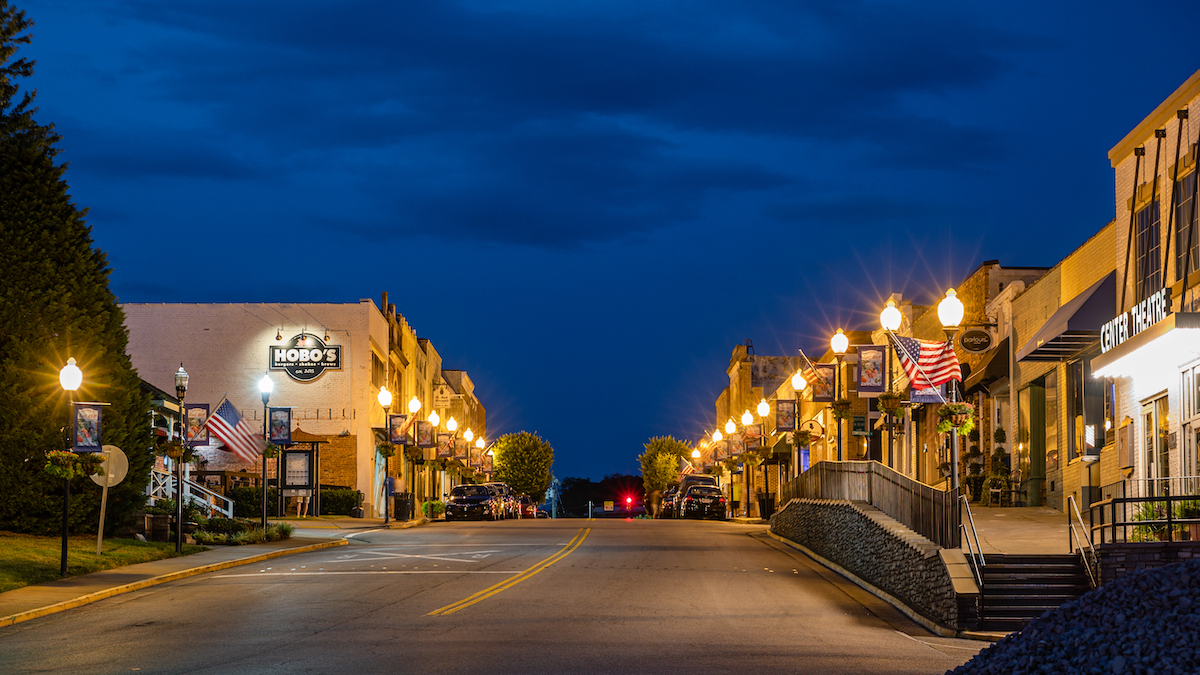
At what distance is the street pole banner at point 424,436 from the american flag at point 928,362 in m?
35.7

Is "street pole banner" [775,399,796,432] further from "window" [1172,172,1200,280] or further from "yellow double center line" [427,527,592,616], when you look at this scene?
"window" [1172,172,1200,280]

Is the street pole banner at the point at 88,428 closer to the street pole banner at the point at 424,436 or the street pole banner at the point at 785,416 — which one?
the street pole banner at the point at 424,436

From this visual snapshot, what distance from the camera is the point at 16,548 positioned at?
25688 millimetres

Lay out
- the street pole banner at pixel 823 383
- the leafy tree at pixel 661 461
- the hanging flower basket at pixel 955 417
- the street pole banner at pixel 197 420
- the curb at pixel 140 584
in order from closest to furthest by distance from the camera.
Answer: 1. the curb at pixel 140 584
2. the hanging flower basket at pixel 955 417
3. the street pole banner at pixel 823 383
4. the street pole banner at pixel 197 420
5. the leafy tree at pixel 661 461

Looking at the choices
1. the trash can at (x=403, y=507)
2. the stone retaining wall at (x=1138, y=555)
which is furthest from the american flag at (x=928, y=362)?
the trash can at (x=403, y=507)

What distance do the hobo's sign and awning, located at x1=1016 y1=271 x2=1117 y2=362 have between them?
3911 cm

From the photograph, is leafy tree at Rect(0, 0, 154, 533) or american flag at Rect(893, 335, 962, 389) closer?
american flag at Rect(893, 335, 962, 389)

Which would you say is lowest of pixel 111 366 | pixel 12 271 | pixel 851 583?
pixel 851 583

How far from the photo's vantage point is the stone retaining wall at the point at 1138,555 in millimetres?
17531

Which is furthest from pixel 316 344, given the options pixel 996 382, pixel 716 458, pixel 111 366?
pixel 996 382

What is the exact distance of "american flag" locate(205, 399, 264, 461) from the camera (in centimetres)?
3978

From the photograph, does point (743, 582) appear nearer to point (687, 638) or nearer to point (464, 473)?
point (687, 638)

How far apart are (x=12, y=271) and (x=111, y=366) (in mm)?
3147

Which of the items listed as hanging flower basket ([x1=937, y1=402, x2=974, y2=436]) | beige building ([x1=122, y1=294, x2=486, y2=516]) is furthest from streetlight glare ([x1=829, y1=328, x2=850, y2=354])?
beige building ([x1=122, y1=294, x2=486, y2=516])
